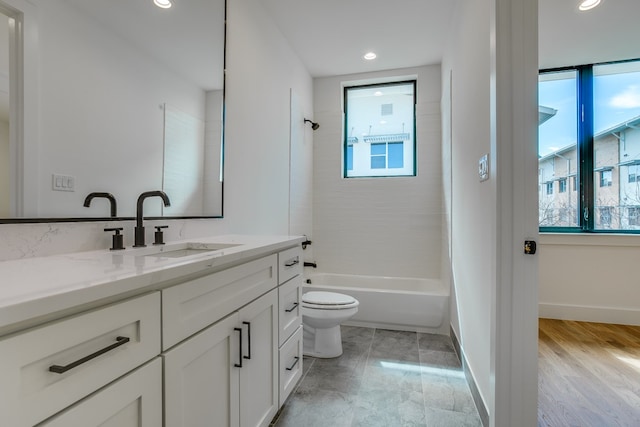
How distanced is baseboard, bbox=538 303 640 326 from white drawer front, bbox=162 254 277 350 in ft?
9.96

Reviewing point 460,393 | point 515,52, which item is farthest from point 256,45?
point 460,393

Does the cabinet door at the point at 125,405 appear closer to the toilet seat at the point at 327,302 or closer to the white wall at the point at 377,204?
the toilet seat at the point at 327,302

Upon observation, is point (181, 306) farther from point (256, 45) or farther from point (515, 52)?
point (256, 45)

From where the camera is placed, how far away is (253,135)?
2.22m

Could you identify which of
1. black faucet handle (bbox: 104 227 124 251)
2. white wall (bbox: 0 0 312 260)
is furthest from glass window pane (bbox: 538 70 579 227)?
black faucet handle (bbox: 104 227 124 251)

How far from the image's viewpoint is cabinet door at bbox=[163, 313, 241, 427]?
0.81m

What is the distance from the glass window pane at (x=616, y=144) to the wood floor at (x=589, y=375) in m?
1.04

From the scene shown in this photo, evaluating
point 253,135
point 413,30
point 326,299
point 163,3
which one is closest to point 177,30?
point 163,3

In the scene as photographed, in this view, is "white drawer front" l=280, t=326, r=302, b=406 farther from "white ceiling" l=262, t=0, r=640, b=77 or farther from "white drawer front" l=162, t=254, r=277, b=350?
"white ceiling" l=262, t=0, r=640, b=77

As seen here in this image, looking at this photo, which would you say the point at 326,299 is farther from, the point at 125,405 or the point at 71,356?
the point at 71,356

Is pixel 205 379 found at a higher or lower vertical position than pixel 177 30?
lower

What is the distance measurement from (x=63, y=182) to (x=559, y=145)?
3865 mm

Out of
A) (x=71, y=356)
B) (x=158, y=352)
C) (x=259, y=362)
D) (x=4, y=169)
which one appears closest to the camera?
(x=71, y=356)

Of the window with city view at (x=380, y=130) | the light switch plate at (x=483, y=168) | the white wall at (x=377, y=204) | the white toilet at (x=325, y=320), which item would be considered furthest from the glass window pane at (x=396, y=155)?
the light switch plate at (x=483, y=168)
